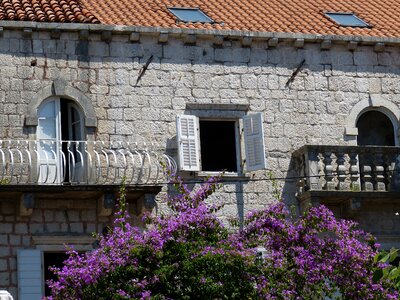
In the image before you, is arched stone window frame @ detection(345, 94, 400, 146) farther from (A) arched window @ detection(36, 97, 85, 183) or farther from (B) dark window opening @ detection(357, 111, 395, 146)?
(A) arched window @ detection(36, 97, 85, 183)

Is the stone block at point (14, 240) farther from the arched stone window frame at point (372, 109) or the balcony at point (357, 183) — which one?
the arched stone window frame at point (372, 109)

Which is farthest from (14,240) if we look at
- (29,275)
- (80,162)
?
(80,162)

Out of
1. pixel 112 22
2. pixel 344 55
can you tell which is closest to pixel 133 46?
pixel 112 22

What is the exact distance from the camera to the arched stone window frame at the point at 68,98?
23.8 metres

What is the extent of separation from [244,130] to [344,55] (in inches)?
109

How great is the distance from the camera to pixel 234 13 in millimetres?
26500

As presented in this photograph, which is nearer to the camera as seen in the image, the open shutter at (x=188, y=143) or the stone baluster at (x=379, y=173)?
the open shutter at (x=188, y=143)

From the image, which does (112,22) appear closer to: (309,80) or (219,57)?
(219,57)

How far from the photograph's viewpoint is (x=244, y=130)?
24.7m

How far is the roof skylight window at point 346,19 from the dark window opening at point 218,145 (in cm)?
357

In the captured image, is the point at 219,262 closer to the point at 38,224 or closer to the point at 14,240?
the point at 38,224

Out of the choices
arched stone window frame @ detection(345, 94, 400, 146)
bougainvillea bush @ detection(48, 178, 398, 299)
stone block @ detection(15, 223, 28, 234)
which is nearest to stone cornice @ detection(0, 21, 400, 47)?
arched stone window frame @ detection(345, 94, 400, 146)

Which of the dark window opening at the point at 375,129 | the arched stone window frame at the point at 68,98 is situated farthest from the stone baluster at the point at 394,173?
the arched stone window frame at the point at 68,98

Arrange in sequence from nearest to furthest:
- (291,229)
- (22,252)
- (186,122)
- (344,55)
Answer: (291,229) < (22,252) < (186,122) < (344,55)
